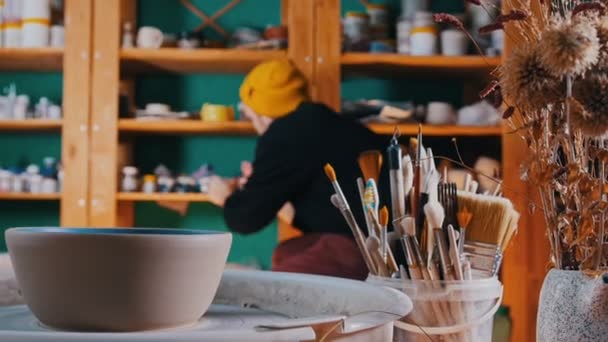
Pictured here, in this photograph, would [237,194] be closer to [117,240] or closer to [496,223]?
[496,223]

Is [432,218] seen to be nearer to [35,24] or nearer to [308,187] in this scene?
[308,187]

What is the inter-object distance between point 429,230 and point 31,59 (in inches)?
102

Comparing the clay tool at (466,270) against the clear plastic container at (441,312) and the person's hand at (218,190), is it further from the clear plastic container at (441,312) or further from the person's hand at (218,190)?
the person's hand at (218,190)

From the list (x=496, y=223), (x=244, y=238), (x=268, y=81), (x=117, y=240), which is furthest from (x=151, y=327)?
(x=244, y=238)

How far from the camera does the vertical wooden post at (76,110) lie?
303cm

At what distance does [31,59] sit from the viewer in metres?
3.16

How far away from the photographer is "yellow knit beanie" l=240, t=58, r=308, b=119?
2.57 metres

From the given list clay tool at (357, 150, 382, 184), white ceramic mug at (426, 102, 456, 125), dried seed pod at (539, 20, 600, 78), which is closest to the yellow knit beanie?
white ceramic mug at (426, 102, 456, 125)

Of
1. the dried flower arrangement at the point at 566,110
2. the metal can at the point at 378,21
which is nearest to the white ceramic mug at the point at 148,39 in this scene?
the metal can at the point at 378,21

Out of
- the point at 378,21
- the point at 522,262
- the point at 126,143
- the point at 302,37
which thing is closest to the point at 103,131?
the point at 126,143

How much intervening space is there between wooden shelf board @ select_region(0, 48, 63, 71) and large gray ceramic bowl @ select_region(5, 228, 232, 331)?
2580 mm

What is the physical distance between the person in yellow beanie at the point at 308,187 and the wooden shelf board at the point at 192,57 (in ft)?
2.75

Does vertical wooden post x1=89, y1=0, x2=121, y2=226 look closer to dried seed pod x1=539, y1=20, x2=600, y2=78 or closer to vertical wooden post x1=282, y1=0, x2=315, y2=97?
vertical wooden post x1=282, y1=0, x2=315, y2=97

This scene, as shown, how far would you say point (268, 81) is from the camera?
2570 mm
